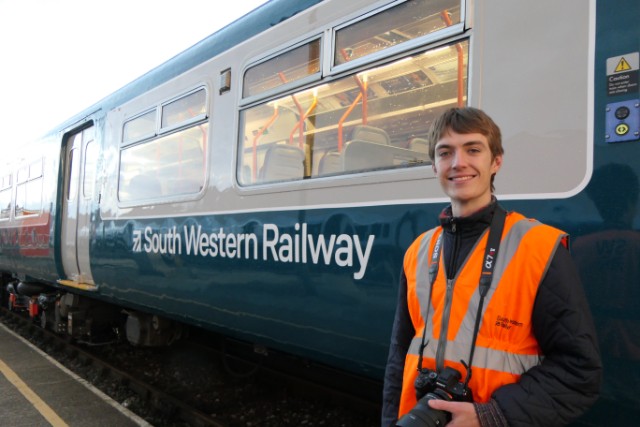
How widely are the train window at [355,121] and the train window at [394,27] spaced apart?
0.35 feet

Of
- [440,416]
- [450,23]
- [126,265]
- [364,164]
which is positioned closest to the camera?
[440,416]

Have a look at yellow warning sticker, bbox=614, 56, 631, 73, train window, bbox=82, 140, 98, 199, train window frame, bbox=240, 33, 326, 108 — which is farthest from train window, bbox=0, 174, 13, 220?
yellow warning sticker, bbox=614, 56, 631, 73

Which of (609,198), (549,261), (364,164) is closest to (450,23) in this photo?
(364,164)

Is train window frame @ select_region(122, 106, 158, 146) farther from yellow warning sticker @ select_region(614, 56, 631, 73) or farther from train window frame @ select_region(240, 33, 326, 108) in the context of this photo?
yellow warning sticker @ select_region(614, 56, 631, 73)

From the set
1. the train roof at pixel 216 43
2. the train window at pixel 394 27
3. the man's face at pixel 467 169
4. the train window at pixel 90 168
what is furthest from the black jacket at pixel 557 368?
the train window at pixel 90 168

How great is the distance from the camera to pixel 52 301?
23.9 ft

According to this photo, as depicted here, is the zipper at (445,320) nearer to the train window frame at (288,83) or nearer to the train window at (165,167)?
the train window frame at (288,83)

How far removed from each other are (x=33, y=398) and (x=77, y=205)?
2.14 metres

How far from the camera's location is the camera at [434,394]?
4.13ft

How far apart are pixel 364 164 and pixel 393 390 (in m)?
1.31

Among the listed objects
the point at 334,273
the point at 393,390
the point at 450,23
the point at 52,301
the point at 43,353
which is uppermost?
the point at 450,23

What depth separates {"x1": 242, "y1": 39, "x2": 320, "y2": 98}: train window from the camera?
2977 millimetres

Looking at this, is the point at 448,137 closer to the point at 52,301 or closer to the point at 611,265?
the point at 611,265

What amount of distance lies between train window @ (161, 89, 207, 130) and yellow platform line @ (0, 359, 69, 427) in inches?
103
